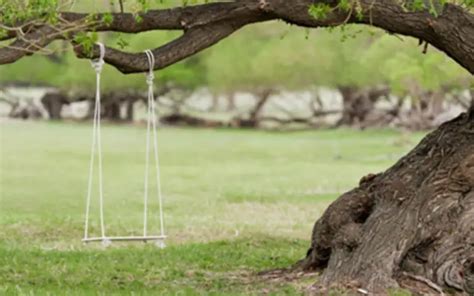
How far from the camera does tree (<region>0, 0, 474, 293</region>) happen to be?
9.80 m

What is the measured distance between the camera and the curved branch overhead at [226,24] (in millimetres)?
9664

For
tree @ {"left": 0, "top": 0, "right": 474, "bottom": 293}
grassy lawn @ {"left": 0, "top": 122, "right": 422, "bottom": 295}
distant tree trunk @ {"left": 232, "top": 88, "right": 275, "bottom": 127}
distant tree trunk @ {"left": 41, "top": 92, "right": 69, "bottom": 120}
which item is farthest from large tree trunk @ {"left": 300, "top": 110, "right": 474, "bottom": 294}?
distant tree trunk @ {"left": 41, "top": 92, "right": 69, "bottom": 120}

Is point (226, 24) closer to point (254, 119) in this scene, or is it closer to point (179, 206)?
point (179, 206)

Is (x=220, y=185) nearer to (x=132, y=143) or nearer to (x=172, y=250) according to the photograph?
(x=172, y=250)

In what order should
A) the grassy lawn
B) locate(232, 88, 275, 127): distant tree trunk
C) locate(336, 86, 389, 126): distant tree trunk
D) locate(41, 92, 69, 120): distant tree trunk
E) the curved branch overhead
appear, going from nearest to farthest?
the curved branch overhead → the grassy lawn → locate(336, 86, 389, 126): distant tree trunk → locate(232, 88, 275, 127): distant tree trunk → locate(41, 92, 69, 120): distant tree trunk

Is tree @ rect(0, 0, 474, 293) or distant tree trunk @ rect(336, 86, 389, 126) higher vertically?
tree @ rect(0, 0, 474, 293)

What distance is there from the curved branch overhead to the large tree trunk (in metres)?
0.89

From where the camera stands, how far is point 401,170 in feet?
34.6

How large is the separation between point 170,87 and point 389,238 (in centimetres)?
5835

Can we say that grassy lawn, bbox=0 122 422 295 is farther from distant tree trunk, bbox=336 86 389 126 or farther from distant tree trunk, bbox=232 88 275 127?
distant tree trunk, bbox=232 88 275 127

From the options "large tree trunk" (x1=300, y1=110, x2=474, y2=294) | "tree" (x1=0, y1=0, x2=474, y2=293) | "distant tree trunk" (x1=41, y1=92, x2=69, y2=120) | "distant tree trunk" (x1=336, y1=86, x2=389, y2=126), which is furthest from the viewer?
"distant tree trunk" (x1=41, y1=92, x2=69, y2=120)

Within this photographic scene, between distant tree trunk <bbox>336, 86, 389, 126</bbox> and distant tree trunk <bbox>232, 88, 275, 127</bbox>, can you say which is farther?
distant tree trunk <bbox>232, 88, 275, 127</bbox>

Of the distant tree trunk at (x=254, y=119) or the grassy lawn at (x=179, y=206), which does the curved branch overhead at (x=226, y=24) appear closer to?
the grassy lawn at (x=179, y=206)

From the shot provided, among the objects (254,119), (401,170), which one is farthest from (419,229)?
(254,119)
